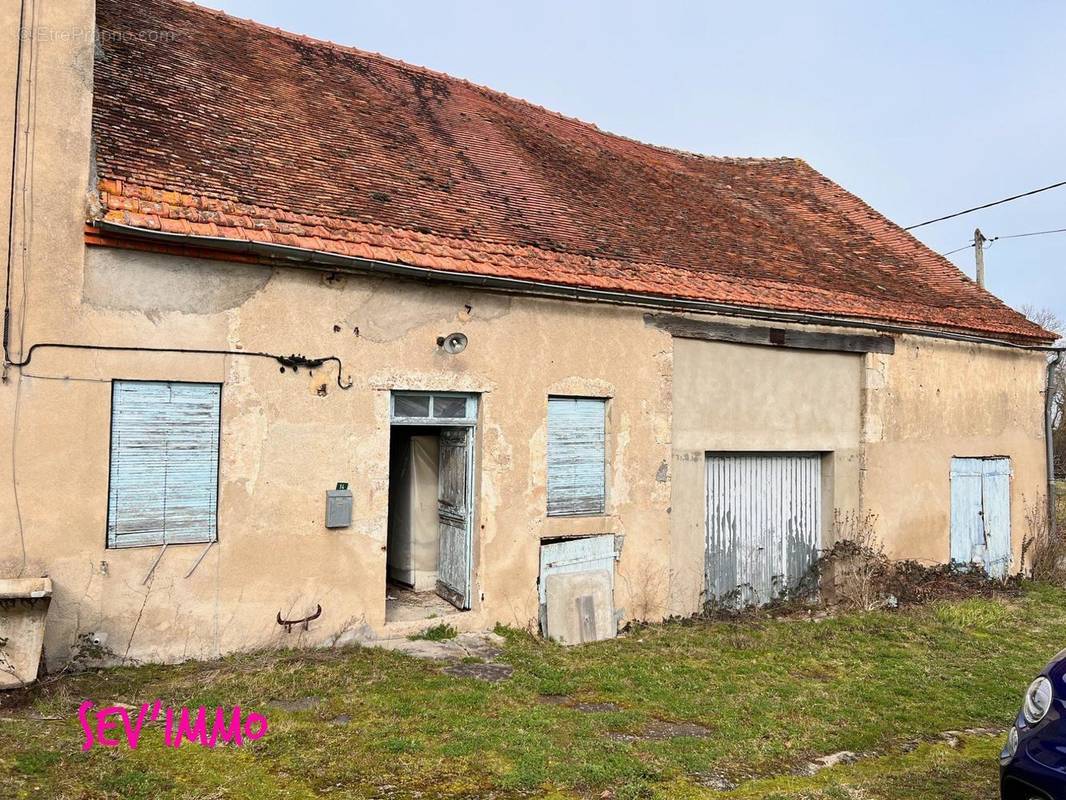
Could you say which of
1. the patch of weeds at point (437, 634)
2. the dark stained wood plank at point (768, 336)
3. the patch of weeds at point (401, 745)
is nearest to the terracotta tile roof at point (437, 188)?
the dark stained wood plank at point (768, 336)

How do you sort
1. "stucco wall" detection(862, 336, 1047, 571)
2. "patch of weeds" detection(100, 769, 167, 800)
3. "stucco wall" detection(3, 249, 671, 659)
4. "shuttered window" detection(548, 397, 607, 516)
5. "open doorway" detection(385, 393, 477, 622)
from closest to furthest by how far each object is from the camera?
"patch of weeds" detection(100, 769, 167, 800) < "stucco wall" detection(3, 249, 671, 659) < "open doorway" detection(385, 393, 477, 622) < "shuttered window" detection(548, 397, 607, 516) < "stucco wall" detection(862, 336, 1047, 571)

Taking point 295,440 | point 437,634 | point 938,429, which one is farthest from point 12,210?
point 938,429

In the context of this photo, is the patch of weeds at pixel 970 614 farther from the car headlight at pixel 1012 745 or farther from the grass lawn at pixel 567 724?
the car headlight at pixel 1012 745

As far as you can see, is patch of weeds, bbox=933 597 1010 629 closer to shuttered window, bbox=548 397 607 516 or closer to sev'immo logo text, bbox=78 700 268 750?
shuttered window, bbox=548 397 607 516

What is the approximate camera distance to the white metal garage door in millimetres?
10219

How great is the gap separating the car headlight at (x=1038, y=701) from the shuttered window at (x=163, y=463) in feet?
A: 19.4

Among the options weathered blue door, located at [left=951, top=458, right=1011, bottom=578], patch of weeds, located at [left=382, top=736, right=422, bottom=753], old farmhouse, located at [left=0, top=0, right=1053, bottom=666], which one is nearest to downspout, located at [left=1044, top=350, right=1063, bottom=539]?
old farmhouse, located at [left=0, top=0, right=1053, bottom=666]

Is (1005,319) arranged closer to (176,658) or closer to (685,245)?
(685,245)

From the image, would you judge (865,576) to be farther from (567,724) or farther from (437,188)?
(437,188)

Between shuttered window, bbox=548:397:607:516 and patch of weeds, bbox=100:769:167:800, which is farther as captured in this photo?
shuttered window, bbox=548:397:607:516

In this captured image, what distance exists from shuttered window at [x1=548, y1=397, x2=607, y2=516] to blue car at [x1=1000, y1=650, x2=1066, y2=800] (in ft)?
17.6

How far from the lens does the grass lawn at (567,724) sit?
4.66m

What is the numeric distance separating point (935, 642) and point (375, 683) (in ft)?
19.8

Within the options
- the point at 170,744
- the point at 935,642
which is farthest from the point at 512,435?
the point at 935,642
